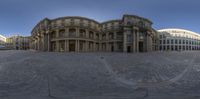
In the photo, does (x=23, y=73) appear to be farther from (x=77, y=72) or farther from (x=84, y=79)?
(x=84, y=79)

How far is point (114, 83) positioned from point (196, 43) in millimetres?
92994

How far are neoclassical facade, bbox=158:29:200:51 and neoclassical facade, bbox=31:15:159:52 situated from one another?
27.5m

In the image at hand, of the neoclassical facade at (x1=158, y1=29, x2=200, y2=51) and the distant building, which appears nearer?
the neoclassical facade at (x1=158, y1=29, x2=200, y2=51)

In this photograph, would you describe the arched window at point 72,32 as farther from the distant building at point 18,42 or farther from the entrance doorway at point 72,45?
the distant building at point 18,42

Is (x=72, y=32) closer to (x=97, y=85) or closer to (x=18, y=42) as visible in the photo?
(x=97, y=85)

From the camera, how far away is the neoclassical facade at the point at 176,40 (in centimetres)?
7569

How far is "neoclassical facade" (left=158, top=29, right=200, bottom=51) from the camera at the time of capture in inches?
2980

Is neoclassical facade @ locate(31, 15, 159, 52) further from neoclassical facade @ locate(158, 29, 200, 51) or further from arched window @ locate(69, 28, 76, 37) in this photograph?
neoclassical facade @ locate(158, 29, 200, 51)

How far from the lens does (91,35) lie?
50.3 metres

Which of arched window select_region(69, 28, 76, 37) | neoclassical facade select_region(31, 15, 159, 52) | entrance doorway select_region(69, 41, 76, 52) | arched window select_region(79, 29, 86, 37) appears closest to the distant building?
neoclassical facade select_region(31, 15, 159, 52)

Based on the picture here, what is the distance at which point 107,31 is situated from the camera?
5225 cm

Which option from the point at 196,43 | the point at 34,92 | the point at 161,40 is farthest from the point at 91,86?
the point at 196,43

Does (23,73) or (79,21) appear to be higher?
(79,21)

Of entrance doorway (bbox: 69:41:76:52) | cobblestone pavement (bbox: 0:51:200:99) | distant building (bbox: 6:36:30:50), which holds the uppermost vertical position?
distant building (bbox: 6:36:30:50)
